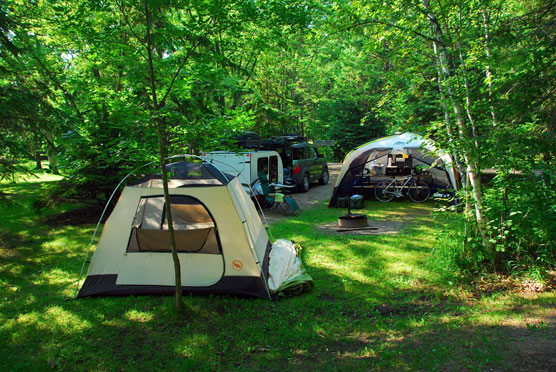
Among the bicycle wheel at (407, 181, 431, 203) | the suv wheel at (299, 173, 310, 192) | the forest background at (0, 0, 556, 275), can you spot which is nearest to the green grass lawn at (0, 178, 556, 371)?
the forest background at (0, 0, 556, 275)

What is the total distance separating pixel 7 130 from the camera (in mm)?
7027

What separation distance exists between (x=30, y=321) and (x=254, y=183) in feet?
23.5

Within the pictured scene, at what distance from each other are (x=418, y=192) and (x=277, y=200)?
489 centimetres

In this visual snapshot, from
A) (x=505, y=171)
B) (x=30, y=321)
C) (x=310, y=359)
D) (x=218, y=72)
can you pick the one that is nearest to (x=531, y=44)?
(x=505, y=171)

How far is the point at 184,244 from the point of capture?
5.31m

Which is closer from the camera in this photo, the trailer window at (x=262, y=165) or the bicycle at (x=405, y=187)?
the trailer window at (x=262, y=165)

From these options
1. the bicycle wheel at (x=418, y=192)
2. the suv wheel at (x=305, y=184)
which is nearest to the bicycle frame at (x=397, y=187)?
the bicycle wheel at (x=418, y=192)

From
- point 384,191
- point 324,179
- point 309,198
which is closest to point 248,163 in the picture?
point 309,198

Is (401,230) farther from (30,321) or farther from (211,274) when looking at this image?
(30,321)

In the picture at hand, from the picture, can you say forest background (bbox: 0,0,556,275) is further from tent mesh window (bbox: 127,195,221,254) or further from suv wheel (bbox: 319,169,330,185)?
suv wheel (bbox: 319,169,330,185)

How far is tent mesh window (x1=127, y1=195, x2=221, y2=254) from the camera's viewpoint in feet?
17.4

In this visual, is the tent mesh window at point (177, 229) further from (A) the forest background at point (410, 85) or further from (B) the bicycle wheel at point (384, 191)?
(B) the bicycle wheel at point (384, 191)

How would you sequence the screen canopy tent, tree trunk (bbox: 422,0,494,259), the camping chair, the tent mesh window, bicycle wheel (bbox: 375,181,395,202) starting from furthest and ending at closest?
bicycle wheel (bbox: 375,181,395,202), the screen canopy tent, the camping chair, the tent mesh window, tree trunk (bbox: 422,0,494,259)

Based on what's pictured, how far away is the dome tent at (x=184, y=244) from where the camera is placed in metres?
5.13
